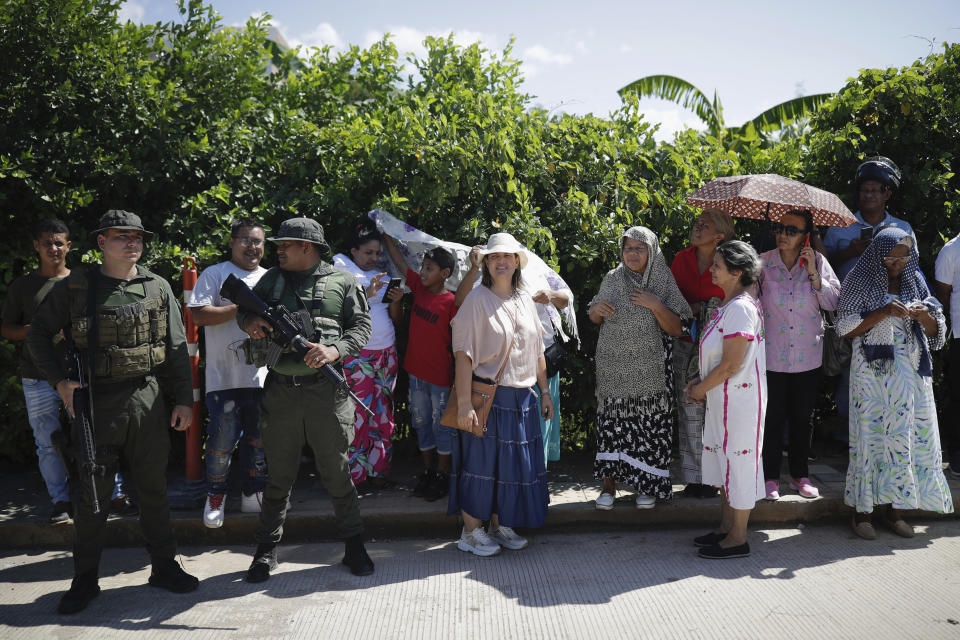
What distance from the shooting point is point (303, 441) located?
167 inches

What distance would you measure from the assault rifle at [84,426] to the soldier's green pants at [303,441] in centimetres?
89

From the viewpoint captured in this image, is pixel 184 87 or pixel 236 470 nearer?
pixel 236 470

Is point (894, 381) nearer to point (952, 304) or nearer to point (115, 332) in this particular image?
point (952, 304)

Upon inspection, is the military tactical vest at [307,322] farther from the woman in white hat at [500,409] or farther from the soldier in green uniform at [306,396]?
the woman in white hat at [500,409]

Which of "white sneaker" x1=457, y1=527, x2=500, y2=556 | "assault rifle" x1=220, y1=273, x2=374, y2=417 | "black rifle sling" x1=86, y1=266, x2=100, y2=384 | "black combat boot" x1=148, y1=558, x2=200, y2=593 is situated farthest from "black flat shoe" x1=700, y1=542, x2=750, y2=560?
"black rifle sling" x1=86, y1=266, x2=100, y2=384

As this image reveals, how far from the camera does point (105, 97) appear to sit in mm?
5742

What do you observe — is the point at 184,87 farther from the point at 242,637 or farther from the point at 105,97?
the point at 242,637

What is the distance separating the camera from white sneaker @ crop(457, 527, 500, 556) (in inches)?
177

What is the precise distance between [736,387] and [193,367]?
3.74 metres

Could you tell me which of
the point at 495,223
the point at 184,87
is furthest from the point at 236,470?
the point at 184,87

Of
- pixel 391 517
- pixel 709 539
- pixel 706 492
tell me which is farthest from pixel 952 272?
pixel 391 517

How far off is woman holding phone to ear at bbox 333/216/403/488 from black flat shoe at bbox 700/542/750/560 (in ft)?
7.67

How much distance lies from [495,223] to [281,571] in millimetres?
2862

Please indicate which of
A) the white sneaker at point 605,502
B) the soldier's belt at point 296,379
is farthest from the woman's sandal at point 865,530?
the soldier's belt at point 296,379
